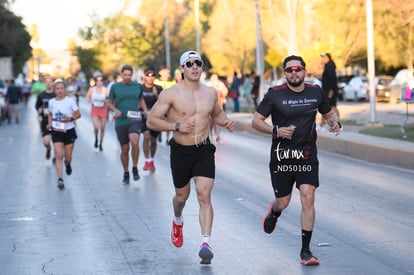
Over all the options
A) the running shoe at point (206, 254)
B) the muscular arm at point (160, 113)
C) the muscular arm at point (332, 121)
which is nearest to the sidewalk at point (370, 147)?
the muscular arm at point (332, 121)

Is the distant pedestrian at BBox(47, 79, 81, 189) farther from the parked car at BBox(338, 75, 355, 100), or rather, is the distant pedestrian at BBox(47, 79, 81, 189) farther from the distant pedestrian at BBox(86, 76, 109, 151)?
the parked car at BBox(338, 75, 355, 100)

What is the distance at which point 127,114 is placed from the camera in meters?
15.0

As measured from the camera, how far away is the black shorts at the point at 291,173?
8234 millimetres

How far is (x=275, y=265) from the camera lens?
26.3ft

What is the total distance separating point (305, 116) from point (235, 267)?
1521 mm

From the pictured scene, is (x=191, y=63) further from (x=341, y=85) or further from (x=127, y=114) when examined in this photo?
(x=341, y=85)

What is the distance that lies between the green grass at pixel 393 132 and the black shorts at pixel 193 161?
37.4 ft

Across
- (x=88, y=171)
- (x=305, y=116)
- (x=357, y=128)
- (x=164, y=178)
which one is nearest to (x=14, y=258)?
(x=305, y=116)

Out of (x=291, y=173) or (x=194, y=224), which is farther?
(x=194, y=224)

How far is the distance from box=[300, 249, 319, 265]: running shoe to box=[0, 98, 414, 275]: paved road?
6cm

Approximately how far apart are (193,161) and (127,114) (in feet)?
21.4

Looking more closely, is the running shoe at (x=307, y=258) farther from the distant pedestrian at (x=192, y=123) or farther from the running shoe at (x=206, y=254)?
the distant pedestrian at (x=192, y=123)

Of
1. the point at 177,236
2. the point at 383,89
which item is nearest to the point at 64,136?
the point at 177,236

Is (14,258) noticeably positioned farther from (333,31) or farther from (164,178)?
(333,31)
